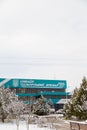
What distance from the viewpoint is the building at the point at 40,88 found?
302 feet

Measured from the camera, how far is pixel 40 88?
312ft

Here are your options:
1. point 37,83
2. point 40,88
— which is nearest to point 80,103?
point 40,88

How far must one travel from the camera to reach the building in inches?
3629

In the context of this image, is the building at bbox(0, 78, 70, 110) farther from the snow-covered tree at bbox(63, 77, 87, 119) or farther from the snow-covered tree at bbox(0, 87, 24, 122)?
the snow-covered tree at bbox(63, 77, 87, 119)

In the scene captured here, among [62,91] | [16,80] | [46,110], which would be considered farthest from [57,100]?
[46,110]

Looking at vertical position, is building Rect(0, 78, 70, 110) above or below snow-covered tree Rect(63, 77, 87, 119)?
above

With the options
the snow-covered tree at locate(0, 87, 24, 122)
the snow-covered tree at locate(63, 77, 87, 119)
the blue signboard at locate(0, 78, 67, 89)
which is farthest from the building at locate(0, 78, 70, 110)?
the snow-covered tree at locate(63, 77, 87, 119)

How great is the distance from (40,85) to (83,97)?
170 feet

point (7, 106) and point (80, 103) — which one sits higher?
point (7, 106)

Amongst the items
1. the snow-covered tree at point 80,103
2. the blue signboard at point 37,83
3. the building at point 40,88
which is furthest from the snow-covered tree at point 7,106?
the blue signboard at point 37,83

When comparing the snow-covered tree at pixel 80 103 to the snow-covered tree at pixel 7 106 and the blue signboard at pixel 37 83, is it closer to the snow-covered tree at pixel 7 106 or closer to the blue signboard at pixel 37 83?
the snow-covered tree at pixel 7 106

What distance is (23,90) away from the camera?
94.2 meters

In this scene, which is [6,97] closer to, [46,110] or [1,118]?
[1,118]

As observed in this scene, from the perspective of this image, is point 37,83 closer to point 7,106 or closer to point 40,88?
point 40,88
